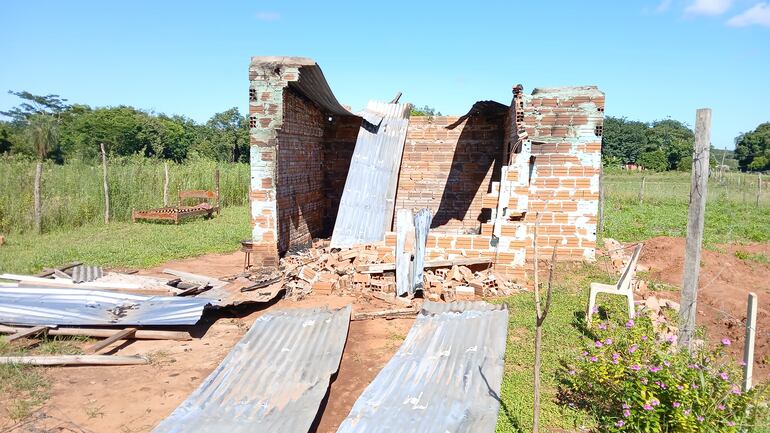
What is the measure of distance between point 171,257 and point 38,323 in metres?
3.93

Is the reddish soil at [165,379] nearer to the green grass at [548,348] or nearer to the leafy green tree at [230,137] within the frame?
the green grass at [548,348]

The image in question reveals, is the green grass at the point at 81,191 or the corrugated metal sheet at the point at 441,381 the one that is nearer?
the corrugated metal sheet at the point at 441,381

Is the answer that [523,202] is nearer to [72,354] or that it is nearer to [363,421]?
[363,421]

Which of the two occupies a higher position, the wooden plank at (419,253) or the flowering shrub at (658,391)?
the wooden plank at (419,253)

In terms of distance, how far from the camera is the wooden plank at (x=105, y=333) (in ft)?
17.4

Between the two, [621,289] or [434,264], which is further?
[434,264]

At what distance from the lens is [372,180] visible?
8883 mm

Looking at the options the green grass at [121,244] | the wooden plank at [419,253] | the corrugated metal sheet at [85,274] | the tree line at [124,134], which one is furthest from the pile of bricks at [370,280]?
the tree line at [124,134]

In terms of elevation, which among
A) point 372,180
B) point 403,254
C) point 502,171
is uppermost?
point 502,171

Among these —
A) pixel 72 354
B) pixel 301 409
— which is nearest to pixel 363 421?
pixel 301 409

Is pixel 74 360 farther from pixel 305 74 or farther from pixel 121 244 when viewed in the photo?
pixel 121 244

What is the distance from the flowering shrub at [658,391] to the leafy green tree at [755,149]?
144ft

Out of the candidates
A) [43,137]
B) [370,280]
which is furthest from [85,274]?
[43,137]

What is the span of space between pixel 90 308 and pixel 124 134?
35.6 meters
